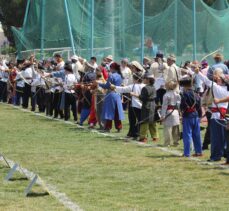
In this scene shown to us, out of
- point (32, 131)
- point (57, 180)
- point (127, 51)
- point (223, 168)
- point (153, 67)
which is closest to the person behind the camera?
point (57, 180)

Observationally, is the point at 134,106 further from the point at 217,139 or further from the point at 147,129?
the point at 217,139

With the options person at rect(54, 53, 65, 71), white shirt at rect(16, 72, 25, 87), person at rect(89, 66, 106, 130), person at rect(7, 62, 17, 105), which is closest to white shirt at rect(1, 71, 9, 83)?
person at rect(7, 62, 17, 105)

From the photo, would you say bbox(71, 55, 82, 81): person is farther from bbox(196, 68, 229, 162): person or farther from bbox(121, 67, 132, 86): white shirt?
bbox(196, 68, 229, 162): person

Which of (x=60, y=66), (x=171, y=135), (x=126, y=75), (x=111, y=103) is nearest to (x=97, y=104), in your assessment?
(x=111, y=103)

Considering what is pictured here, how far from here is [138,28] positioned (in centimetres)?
2930

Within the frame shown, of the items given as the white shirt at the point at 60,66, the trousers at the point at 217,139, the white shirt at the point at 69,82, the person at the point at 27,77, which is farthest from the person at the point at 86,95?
the trousers at the point at 217,139

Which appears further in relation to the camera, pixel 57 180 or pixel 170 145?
pixel 170 145

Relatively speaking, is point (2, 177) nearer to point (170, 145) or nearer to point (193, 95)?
point (193, 95)

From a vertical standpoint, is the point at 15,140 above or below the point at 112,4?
below

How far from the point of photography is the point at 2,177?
13.4 meters

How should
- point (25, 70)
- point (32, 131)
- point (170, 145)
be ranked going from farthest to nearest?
point (25, 70) → point (32, 131) → point (170, 145)

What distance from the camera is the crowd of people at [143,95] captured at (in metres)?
15.6

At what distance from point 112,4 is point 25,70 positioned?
400cm

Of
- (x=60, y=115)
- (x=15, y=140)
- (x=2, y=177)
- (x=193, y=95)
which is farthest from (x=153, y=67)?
(x=2, y=177)
